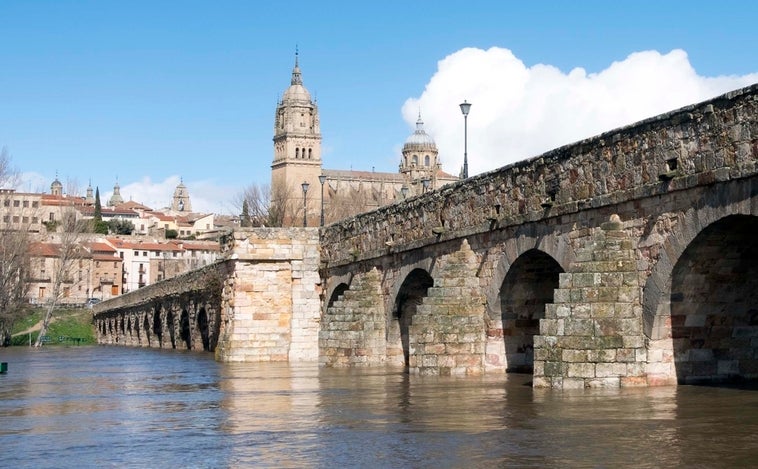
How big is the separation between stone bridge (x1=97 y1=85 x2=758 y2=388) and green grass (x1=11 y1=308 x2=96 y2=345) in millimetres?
A: 53434

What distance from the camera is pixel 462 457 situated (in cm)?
990

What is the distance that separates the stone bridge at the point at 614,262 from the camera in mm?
14961

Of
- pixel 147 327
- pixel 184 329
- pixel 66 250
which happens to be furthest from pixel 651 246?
pixel 66 250

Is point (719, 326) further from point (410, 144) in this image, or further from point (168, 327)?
point (410, 144)

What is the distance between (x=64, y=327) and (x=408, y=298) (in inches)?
2343

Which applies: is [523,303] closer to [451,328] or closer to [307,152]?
[451,328]

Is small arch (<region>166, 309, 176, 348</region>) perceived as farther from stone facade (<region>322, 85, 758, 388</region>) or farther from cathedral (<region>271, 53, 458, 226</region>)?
cathedral (<region>271, 53, 458, 226</region>)

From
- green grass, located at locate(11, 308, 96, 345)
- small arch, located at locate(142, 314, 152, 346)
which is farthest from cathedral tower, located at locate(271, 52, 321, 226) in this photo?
small arch, located at locate(142, 314, 152, 346)

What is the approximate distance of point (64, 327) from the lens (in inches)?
3221

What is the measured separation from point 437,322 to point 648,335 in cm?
585

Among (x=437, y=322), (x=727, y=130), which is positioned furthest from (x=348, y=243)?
(x=727, y=130)

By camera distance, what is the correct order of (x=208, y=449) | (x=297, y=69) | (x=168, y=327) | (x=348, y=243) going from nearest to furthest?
1. (x=208, y=449)
2. (x=348, y=243)
3. (x=168, y=327)
4. (x=297, y=69)

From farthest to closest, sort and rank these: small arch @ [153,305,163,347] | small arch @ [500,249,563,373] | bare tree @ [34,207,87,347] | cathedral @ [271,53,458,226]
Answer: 1. cathedral @ [271,53,458,226]
2. bare tree @ [34,207,87,347]
3. small arch @ [153,305,163,347]
4. small arch @ [500,249,563,373]

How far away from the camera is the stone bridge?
49.1ft
